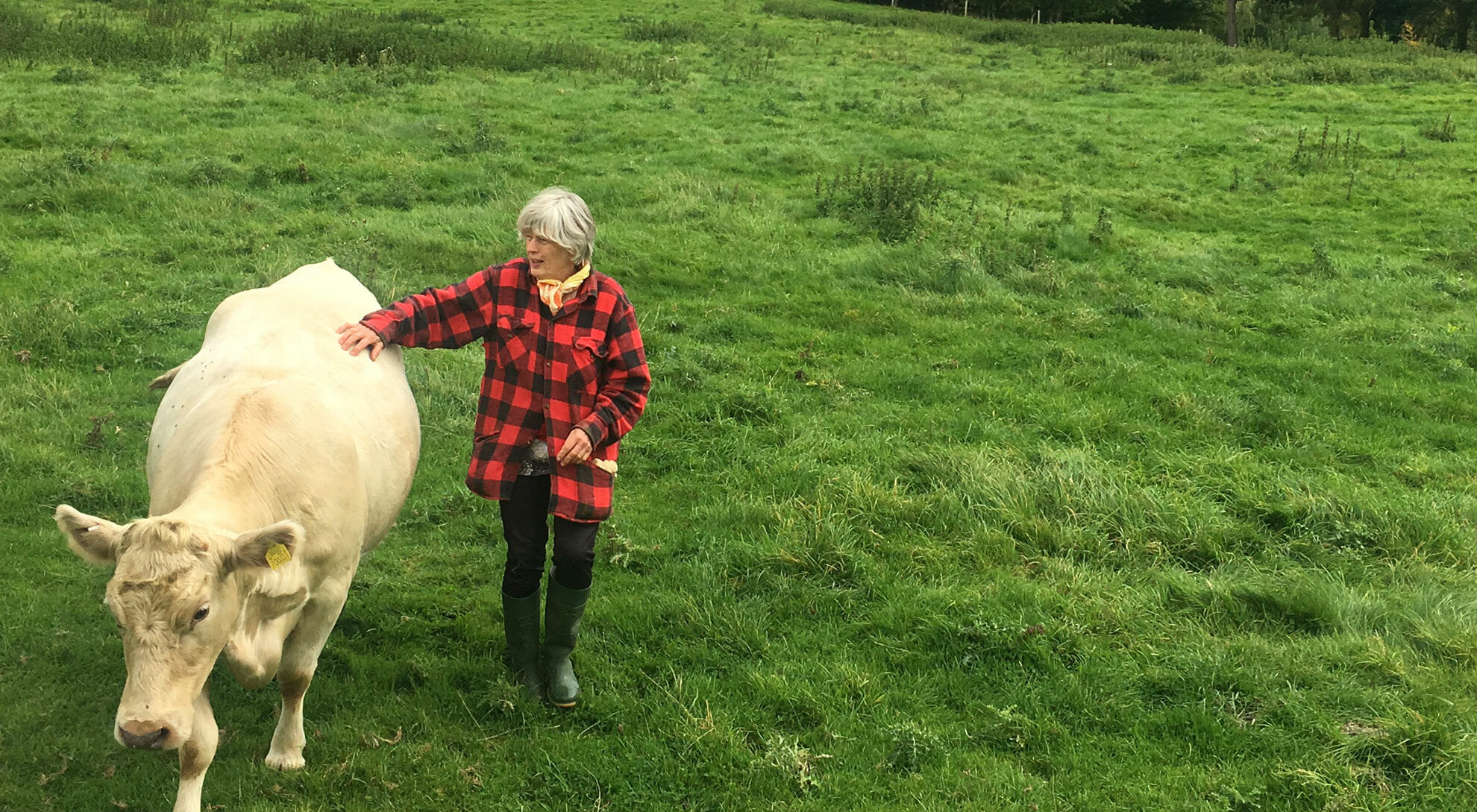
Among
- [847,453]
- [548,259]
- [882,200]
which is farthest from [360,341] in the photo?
[882,200]

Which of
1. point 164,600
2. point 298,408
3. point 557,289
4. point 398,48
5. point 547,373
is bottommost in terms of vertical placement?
point 164,600

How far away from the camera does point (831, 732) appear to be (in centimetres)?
502

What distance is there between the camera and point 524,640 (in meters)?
5.23

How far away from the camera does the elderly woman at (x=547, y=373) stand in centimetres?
466

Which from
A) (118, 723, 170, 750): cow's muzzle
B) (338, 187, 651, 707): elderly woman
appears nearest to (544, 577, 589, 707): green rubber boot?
(338, 187, 651, 707): elderly woman

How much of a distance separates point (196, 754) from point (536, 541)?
176 cm

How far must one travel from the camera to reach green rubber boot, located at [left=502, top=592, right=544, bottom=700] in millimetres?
5168

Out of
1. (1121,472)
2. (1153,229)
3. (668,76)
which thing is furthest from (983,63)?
(1121,472)

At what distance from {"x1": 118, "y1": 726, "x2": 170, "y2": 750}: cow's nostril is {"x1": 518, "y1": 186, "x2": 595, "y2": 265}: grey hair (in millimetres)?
2436

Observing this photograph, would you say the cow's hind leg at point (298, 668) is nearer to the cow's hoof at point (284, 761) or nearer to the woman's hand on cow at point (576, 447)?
the cow's hoof at point (284, 761)

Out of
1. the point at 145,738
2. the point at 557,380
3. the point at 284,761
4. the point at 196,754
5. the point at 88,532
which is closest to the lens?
the point at 145,738

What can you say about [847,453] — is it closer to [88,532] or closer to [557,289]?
[557,289]

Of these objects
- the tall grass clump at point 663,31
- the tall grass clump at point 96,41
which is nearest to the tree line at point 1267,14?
the tall grass clump at point 663,31

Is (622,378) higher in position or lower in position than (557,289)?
lower
